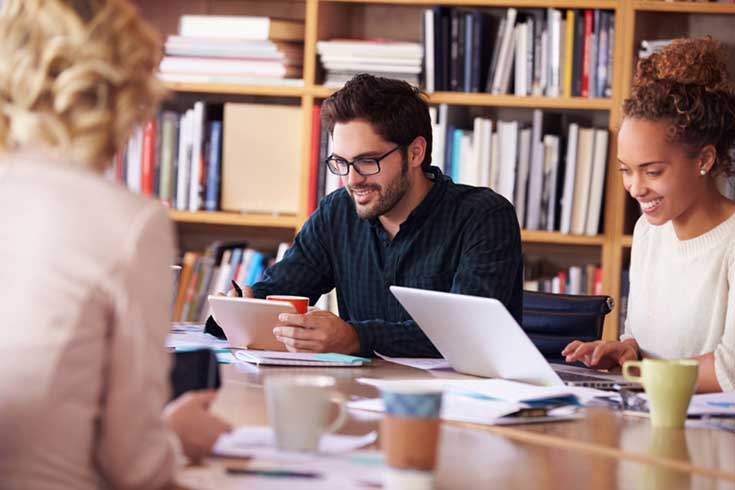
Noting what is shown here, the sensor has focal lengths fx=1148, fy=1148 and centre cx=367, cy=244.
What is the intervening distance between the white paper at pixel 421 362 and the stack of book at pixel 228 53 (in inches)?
59.7

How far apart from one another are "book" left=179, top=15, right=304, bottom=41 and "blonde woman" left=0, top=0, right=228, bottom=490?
2539 millimetres

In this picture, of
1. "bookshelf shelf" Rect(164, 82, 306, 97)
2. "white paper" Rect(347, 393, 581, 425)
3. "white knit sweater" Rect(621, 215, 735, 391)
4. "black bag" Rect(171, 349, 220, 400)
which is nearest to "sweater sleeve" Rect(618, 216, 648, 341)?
"white knit sweater" Rect(621, 215, 735, 391)

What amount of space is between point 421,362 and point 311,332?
230mm

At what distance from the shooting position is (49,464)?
1.02 m

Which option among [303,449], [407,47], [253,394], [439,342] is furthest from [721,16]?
[303,449]

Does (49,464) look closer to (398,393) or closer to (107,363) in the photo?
(107,363)

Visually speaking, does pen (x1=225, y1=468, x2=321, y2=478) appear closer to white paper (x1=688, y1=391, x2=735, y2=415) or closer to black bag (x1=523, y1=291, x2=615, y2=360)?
white paper (x1=688, y1=391, x2=735, y2=415)

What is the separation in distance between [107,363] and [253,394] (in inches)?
27.4

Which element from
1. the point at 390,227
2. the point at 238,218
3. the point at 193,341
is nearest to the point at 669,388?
the point at 193,341

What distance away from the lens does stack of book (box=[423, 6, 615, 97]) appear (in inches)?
137

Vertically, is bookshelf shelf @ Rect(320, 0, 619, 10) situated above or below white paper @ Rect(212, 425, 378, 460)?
above

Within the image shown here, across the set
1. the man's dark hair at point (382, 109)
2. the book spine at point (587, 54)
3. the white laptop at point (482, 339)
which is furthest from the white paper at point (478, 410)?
the book spine at point (587, 54)

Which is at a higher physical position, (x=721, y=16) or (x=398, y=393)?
(x=721, y=16)

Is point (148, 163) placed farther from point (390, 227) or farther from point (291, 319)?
point (291, 319)
